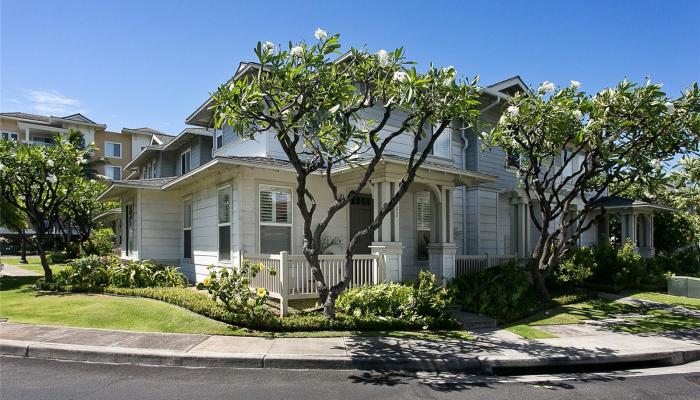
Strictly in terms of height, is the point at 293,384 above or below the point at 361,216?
below

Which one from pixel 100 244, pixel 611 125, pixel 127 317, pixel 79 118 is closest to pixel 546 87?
pixel 611 125

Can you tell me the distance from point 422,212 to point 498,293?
404 cm

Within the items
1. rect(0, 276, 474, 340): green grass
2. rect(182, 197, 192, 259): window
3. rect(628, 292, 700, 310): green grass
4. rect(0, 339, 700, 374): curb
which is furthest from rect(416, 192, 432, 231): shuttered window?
rect(182, 197, 192, 259): window

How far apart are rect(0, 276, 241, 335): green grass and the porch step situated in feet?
15.7

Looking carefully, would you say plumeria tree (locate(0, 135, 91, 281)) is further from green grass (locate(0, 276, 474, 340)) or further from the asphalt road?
the asphalt road

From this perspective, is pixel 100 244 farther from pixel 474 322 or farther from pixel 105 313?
pixel 474 322

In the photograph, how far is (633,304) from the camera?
42.7 feet

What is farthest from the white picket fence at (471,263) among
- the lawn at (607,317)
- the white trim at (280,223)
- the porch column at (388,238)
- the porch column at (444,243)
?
the white trim at (280,223)

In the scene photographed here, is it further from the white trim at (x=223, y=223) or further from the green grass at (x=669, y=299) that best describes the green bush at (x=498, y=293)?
the white trim at (x=223, y=223)

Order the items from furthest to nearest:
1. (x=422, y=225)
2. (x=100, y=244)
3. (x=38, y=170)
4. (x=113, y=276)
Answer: (x=100, y=244)
(x=422, y=225)
(x=38, y=170)
(x=113, y=276)

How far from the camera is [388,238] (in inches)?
426

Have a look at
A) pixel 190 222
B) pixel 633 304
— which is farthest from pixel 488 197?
pixel 190 222

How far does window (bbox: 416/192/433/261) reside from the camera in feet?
46.1

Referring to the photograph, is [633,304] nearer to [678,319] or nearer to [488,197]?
[678,319]
